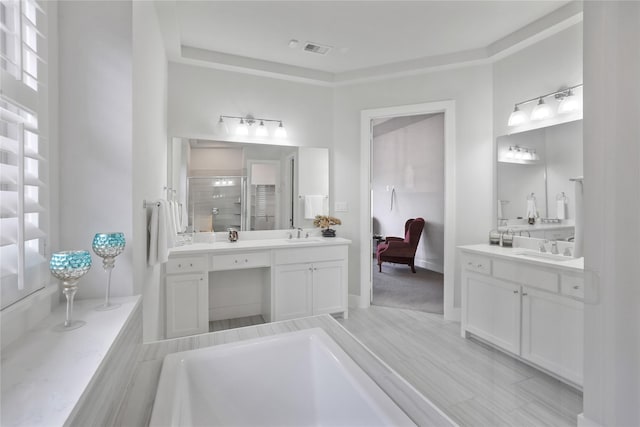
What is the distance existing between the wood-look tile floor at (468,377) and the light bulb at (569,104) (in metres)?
1.94

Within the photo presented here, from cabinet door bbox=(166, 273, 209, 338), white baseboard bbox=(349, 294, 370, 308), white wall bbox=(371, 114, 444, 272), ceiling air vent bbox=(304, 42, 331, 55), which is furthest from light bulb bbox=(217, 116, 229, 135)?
white wall bbox=(371, 114, 444, 272)

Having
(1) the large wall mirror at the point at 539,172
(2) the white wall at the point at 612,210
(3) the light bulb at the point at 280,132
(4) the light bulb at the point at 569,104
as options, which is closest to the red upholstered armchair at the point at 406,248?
(1) the large wall mirror at the point at 539,172

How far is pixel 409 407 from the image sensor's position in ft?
2.99

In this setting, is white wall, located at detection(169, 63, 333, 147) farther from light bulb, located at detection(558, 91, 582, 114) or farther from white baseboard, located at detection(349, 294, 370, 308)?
light bulb, located at detection(558, 91, 582, 114)

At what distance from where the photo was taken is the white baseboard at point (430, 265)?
4.99 metres

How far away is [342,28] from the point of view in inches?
103

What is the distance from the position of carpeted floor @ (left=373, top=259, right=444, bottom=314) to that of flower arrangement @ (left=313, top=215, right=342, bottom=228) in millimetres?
1091

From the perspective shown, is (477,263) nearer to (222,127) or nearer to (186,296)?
(186,296)

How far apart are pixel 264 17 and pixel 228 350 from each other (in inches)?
96.8

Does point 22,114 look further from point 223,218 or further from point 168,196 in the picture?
point 223,218

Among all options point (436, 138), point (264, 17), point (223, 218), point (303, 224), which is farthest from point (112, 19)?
point (436, 138)

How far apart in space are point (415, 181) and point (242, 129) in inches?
126

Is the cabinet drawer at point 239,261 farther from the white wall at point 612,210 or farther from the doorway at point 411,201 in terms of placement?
the white wall at point 612,210

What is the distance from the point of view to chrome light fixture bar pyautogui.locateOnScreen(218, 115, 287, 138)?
10.4 ft
